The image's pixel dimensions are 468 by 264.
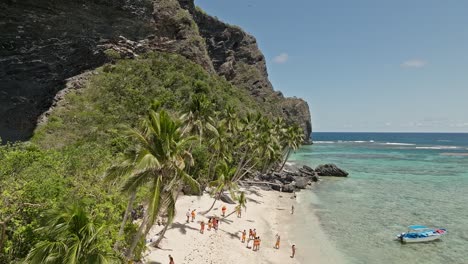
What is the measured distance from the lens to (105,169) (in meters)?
22.3

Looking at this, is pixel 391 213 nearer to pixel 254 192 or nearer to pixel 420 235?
pixel 420 235

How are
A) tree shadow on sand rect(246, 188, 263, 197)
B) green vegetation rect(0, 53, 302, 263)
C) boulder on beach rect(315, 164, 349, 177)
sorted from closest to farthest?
green vegetation rect(0, 53, 302, 263) → tree shadow on sand rect(246, 188, 263, 197) → boulder on beach rect(315, 164, 349, 177)

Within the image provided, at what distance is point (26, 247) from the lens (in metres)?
12.9

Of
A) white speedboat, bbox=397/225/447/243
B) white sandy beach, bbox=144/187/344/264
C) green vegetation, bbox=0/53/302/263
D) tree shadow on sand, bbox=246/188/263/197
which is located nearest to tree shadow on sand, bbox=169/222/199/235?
white sandy beach, bbox=144/187/344/264

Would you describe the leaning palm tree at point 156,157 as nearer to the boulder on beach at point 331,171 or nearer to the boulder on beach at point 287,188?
the boulder on beach at point 287,188

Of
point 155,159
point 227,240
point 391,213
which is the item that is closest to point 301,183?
point 391,213

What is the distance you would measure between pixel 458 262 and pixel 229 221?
20170mm

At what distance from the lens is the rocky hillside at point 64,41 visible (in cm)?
5853

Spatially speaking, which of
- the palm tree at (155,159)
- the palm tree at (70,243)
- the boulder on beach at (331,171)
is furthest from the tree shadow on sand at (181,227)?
the boulder on beach at (331,171)

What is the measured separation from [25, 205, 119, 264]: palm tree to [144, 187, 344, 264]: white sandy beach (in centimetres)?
1130

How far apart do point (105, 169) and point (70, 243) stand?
13114mm

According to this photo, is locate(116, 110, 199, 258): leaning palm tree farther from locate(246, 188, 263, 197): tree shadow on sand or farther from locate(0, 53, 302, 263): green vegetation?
locate(246, 188, 263, 197): tree shadow on sand

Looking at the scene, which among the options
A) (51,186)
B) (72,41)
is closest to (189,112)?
(51,186)

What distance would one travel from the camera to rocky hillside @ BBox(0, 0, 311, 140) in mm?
58531
